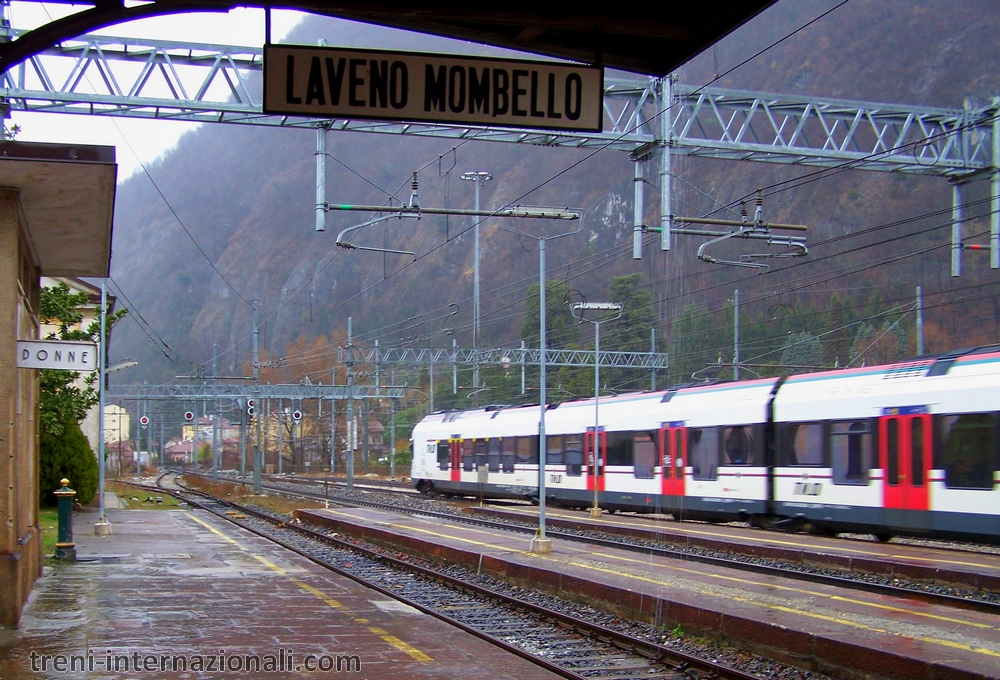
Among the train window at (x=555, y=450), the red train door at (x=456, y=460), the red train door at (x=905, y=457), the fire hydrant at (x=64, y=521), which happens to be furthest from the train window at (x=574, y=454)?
the fire hydrant at (x=64, y=521)

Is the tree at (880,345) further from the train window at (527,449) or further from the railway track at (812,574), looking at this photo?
the railway track at (812,574)

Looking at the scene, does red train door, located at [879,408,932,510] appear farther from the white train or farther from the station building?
the station building

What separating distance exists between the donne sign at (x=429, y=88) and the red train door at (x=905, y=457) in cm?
1269

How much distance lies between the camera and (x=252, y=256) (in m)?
144

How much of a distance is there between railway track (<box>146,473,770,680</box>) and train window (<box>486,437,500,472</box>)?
1520 cm

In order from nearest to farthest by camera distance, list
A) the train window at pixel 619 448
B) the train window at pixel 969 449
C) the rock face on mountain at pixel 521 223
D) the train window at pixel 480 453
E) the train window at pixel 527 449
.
Answer: 1. the train window at pixel 969 449
2. the train window at pixel 619 448
3. the train window at pixel 527 449
4. the train window at pixel 480 453
5. the rock face on mountain at pixel 521 223

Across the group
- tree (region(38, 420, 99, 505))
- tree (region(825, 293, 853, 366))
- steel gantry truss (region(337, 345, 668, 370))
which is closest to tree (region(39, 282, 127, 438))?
tree (region(38, 420, 99, 505))

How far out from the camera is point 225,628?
1040cm

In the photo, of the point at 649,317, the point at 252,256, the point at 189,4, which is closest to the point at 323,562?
the point at 189,4

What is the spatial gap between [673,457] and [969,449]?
895cm

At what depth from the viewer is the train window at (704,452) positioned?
74.8 feet

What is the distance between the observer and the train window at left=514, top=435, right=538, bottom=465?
31984 mm

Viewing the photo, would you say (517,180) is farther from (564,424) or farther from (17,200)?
(17,200)

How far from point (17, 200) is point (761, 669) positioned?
8.76m
